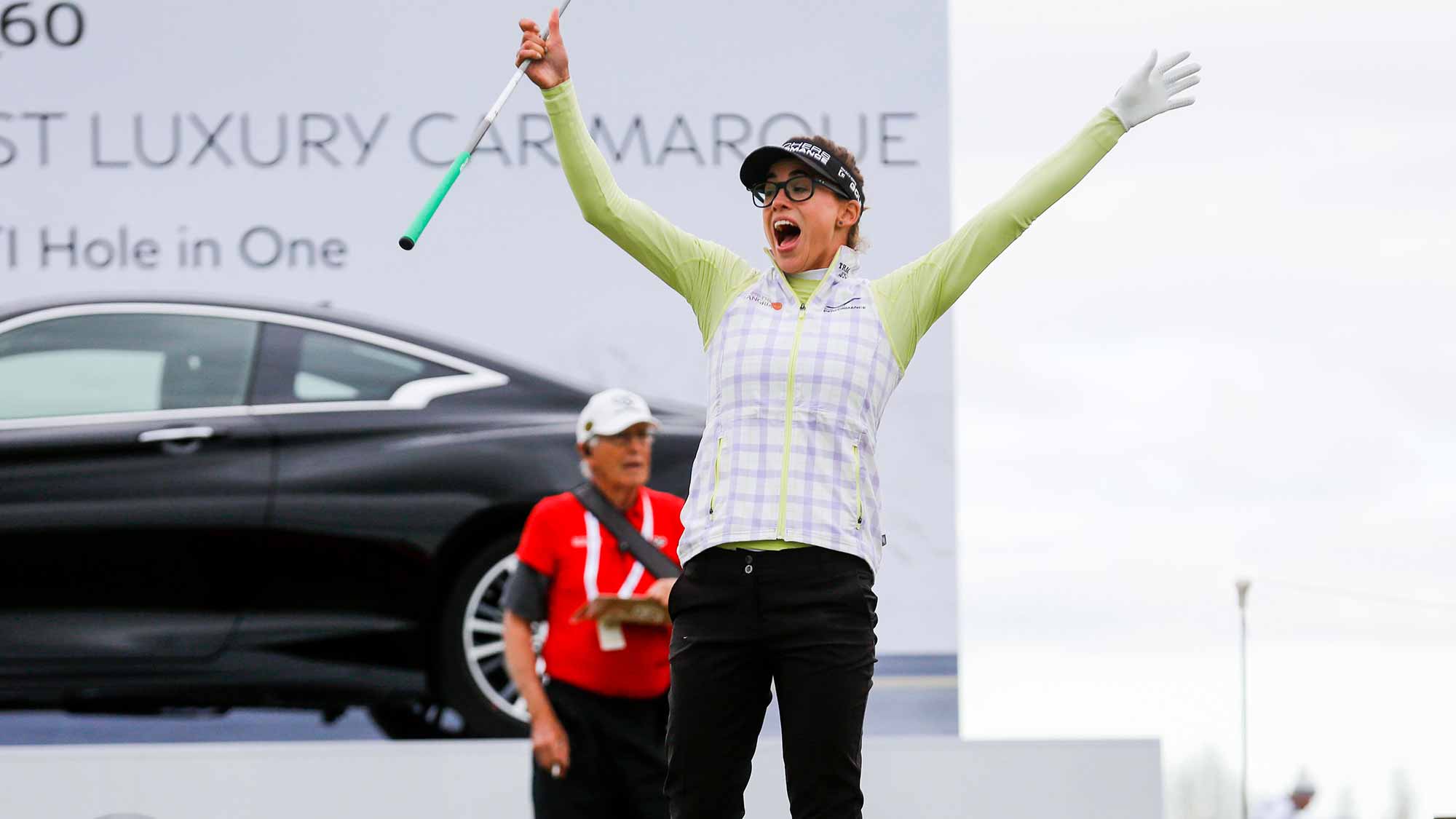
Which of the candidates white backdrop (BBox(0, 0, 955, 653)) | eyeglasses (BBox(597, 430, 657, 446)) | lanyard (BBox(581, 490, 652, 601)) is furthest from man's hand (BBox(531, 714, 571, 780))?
white backdrop (BBox(0, 0, 955, 653))

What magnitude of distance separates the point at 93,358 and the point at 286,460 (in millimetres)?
643

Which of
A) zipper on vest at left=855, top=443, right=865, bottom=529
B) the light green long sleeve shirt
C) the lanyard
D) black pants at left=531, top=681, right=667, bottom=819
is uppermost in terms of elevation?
the light green long sleeve shirt

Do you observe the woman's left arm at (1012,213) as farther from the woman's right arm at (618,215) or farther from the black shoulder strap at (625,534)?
the black shoulder strap at (625,534)

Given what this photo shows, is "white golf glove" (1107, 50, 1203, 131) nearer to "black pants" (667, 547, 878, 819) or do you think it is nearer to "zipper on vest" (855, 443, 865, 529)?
"zipper on vest" (855, 443, 865, 529)

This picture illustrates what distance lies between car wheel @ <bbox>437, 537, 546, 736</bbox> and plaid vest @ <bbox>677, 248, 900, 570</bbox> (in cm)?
277

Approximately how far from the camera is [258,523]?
499 centimetres

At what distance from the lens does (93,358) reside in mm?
5023

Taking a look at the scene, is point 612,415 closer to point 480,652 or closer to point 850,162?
point 480,652

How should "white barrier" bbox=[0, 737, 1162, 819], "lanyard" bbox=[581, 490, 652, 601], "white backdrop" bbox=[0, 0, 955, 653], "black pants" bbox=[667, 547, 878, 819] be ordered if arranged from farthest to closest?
"white backdrop" bbox=[0, 0, 955, 653] → "white barrier" bbox=[0, 737, 1162, 819] → "lanyard" bbox=[581, 490, 652, 601] → "black pants" bbox=[667, 547, 878, 819]

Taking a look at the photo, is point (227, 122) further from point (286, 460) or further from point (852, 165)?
point (852, 165)

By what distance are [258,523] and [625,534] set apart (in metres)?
1.55

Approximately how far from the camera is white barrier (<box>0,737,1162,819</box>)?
445 centimetres

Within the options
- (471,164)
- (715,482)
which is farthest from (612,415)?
(715,482)

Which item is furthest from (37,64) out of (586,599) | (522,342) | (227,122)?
(586,599)
